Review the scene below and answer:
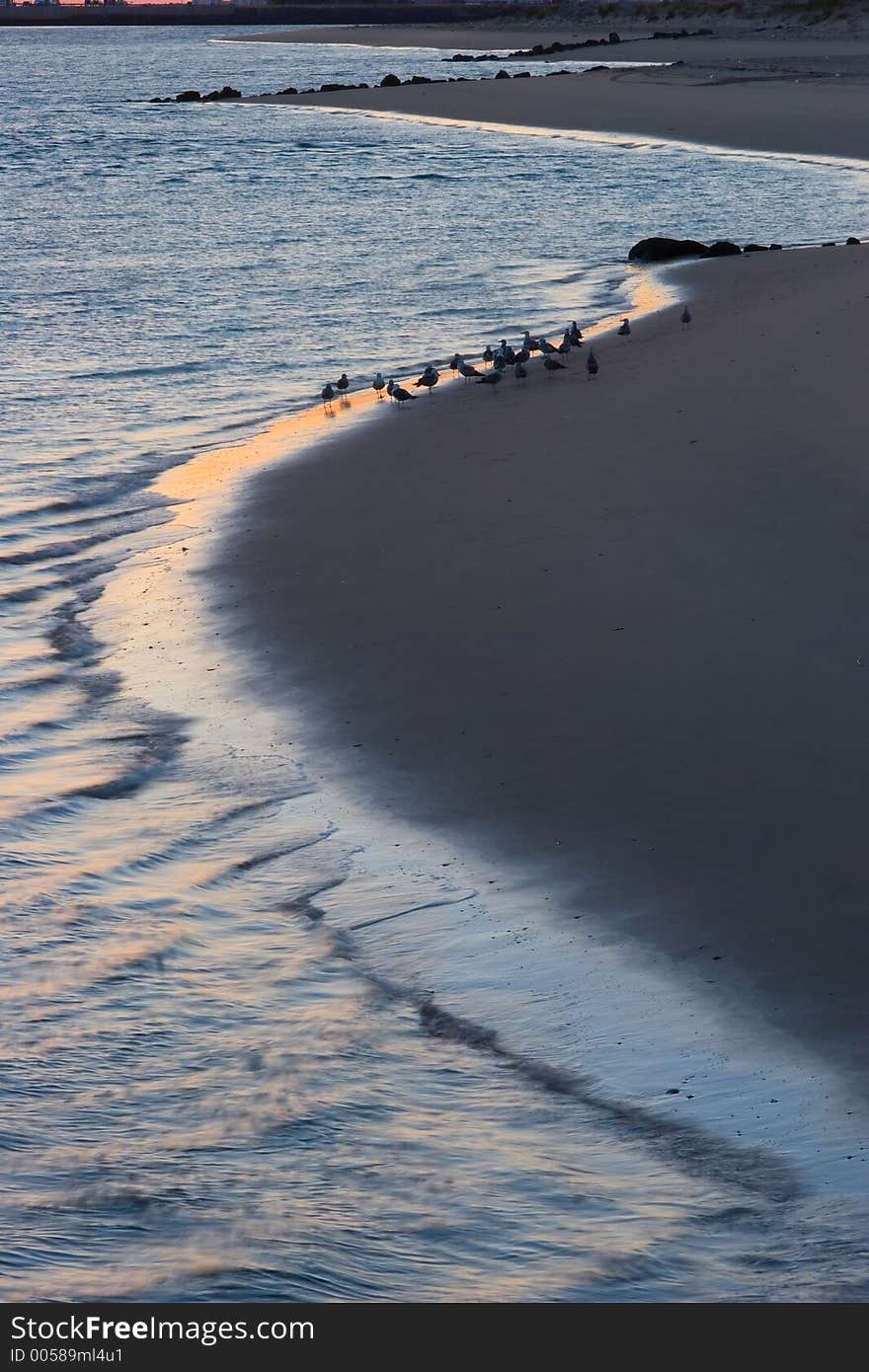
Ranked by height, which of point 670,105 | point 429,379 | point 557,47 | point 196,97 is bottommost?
point 429,379

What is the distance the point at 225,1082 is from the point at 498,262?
23518 millimetres

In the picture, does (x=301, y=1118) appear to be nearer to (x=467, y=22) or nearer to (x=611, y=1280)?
(x=611, y=1280)

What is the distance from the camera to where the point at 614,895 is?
7.20 metres

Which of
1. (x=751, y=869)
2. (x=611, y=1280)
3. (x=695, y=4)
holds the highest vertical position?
(x=695, y=4)

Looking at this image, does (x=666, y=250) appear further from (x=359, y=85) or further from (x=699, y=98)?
(x=359, y=85)

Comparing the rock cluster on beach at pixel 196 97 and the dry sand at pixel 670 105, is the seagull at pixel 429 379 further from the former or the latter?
the rock cluster on beach at pixel 196 97

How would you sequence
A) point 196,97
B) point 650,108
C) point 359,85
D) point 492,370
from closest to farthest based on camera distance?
point 492,370 → point 650,108 → point 359,85 → point 196,97

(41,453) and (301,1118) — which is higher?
(41,453)

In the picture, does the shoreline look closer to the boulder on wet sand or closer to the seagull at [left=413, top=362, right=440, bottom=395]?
the boulder on wet sand

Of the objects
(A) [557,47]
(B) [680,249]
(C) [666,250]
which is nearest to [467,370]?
(C) [666,250]

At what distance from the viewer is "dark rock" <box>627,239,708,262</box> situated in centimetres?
2722

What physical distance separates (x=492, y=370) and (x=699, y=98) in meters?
51.2

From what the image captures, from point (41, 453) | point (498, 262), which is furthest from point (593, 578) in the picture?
point (498, 262)

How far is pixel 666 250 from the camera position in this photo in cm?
2728
